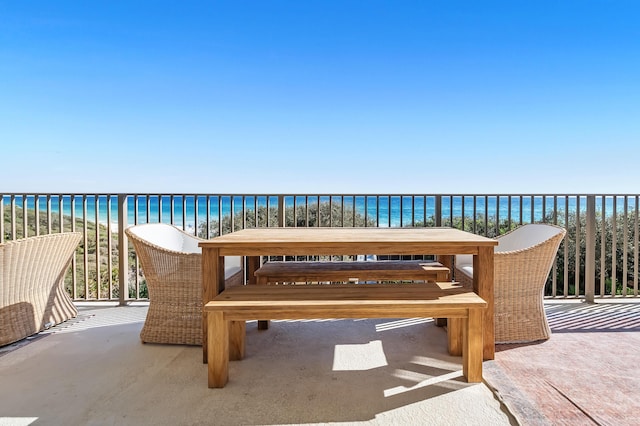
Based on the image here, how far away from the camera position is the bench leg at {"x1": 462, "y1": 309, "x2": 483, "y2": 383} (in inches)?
68.0

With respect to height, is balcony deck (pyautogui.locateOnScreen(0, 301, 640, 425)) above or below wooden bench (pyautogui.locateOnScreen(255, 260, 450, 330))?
below

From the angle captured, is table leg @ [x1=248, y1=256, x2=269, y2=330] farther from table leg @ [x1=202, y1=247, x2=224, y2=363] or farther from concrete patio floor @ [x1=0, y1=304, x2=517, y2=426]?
table leg @ [x1=202, y1=247, x2=224, y2=363]

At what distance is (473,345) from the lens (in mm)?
1739

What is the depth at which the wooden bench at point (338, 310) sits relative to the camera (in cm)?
167

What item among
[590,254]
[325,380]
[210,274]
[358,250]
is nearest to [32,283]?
[210,274]

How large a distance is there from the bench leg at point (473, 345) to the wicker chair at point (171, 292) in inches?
60.6

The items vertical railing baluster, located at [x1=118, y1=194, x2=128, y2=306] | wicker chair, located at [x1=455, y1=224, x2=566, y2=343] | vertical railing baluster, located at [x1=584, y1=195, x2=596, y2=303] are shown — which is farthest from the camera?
vertical railing baluster, located at [x1=118, y1=194, x2=128, y2=306]

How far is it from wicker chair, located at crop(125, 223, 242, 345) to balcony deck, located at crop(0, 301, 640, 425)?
0.35 feet

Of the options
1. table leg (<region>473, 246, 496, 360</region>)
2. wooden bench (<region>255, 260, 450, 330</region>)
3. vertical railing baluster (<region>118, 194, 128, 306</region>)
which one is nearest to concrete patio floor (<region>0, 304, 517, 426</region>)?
table leg (<region>473, 246, 496, 360</region>)

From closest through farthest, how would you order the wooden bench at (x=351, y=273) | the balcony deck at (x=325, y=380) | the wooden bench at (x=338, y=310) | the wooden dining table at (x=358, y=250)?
the balcony deck at (x=325, y=380) → the wooden bench at (x=338, y=310) → the wooden dining table at (x=358, y=250) → the wooden bench at (x=351, y=273)

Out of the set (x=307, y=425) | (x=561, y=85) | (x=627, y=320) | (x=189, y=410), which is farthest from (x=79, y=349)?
(x=561, y=85)

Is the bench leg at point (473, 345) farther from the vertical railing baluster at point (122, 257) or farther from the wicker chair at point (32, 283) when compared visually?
the vertical railing baluster at point (122, 257)

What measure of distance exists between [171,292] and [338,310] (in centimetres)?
129

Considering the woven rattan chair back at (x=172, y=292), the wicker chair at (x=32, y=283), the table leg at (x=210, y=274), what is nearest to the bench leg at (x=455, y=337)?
the table leg at (x=210, y=274)
